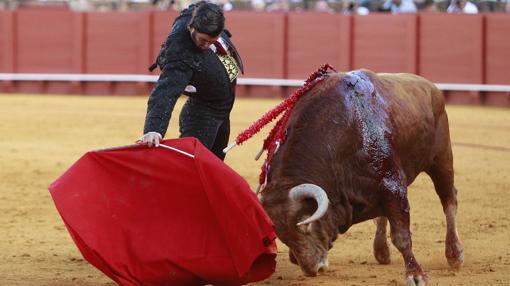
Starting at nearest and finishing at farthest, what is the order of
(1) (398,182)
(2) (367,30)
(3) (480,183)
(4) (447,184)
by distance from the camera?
(1) (398,182)
(4) (447,184)
(3) (480,183)
(2) (367,30)

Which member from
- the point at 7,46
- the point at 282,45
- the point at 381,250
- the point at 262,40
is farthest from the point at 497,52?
the point at 381,250

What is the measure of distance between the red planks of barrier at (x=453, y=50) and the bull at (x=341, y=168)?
9792 millimetres

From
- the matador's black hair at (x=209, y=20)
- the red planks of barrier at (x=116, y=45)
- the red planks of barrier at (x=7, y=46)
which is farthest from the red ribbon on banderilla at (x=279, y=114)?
the red planks of barrier at (x=7, y=46)

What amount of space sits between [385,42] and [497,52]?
5.35 feet

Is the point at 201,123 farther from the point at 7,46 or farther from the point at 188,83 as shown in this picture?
the point at 7,46

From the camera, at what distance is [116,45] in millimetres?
17156

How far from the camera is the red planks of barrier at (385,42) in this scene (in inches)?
612

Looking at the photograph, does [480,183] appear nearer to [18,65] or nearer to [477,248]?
[477,248]

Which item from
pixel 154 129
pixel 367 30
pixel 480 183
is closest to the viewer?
pixel 154 129

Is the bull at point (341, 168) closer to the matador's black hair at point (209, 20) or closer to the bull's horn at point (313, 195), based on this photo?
the bull's horn at point (313, 195)

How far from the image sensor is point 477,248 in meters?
6.32

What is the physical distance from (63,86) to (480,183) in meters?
9.91

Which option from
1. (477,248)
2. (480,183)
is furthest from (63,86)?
(477,248)

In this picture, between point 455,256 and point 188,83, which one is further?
point 455,256
